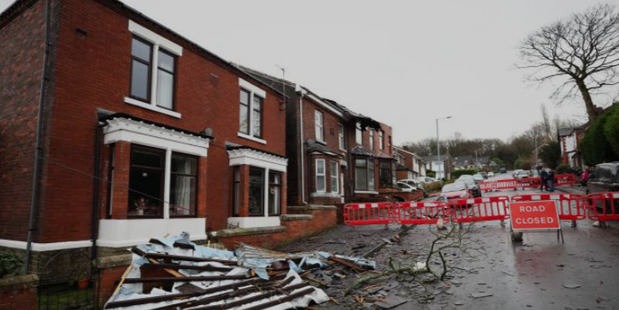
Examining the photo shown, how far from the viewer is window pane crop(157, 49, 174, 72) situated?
31.2 feet

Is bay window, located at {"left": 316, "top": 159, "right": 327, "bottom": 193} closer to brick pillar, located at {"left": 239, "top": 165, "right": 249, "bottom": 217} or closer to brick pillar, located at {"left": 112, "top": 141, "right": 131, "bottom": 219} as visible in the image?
brick pillar, located at {"left": 239, "top": 165, "right": 249, "bottom": 217}

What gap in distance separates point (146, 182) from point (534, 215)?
1093 centimetres

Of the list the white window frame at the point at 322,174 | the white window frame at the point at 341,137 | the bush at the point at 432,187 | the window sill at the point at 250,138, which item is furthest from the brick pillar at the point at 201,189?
the bush at the point at 432,187

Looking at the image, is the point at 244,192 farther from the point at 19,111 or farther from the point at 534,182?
the point at 534,182

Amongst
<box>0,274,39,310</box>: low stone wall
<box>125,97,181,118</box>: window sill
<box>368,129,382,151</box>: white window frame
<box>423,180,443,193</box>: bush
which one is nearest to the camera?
<box>0,274,39,310</box>: low stone wall

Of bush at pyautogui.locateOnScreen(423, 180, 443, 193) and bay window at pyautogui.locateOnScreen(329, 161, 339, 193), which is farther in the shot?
bush at pyautogui.locateOnScreen(423, 180, 443, 193)

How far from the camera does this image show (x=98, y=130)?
757 centimetres

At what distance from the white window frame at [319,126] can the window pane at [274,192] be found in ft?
19.7

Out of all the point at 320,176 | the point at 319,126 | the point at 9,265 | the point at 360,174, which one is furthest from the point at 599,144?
the point at 9,265

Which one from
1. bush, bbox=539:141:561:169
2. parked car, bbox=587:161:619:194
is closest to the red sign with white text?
parked car, bbox=587:161:619:194

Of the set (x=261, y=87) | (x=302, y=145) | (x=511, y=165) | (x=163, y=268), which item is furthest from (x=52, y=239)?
(x=511, y=165)

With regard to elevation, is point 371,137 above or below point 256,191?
above

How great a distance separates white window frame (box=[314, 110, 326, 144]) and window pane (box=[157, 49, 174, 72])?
989 cm

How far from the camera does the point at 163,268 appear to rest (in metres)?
5.95
